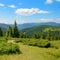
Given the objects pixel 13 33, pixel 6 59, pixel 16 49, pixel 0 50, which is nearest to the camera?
pixel 6 59

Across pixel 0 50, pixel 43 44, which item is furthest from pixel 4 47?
pixel 43 44

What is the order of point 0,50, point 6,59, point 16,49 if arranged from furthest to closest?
point 16,49, point 0,50, point 6,59

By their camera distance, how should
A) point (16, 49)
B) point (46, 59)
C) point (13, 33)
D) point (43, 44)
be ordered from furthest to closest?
point (13, 33)
point (43, 44)
point (16, 49)
point (46, 59)

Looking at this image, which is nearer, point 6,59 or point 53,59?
point 6,59

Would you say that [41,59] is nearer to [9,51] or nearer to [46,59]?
[46,59]

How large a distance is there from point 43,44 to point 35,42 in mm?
1613

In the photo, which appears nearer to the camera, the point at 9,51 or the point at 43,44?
the point at 9,51

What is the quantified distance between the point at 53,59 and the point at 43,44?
1118cm

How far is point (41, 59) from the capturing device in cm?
1373

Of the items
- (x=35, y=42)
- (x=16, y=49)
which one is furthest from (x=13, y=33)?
(x=16, y=49)

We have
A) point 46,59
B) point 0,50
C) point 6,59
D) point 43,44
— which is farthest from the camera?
point 43,44

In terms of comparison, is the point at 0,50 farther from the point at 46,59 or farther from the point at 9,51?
the point at 46,59

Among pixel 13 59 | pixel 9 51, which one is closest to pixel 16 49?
pixel 9 51

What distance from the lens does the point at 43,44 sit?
25578 mm
